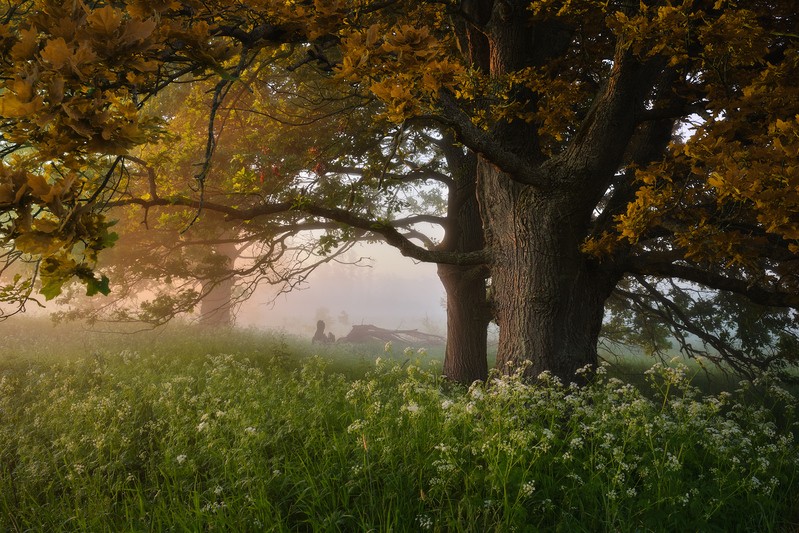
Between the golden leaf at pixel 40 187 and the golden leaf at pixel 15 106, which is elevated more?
the golden leaf at pixel 15 106

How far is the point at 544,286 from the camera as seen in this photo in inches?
209

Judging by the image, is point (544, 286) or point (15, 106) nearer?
point (15, 106)

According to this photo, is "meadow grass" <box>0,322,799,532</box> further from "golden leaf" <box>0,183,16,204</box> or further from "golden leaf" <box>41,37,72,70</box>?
"golden leaf" <box>41,37,72,70</box>

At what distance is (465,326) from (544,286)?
389 centimetres

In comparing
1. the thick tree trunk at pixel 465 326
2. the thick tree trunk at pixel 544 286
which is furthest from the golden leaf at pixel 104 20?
the thick tree trunk at pixel 465 326

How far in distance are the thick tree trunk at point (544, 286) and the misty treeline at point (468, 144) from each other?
26 mm

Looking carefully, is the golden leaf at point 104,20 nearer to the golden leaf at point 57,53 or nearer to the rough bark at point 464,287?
the golden leaf at point 57,53

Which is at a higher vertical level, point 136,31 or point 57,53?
point 136,31

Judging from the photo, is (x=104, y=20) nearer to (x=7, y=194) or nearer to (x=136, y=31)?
(x=136, y=31)

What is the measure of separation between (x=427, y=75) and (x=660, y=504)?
3.48 meters

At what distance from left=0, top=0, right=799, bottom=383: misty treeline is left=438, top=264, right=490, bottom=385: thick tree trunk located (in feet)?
0.13

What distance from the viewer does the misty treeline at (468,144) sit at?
1.75m

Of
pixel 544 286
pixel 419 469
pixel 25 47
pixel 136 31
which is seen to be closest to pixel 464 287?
pixel 544 286

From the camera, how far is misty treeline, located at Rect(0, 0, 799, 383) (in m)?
1.75
